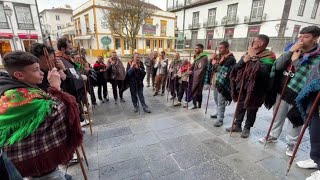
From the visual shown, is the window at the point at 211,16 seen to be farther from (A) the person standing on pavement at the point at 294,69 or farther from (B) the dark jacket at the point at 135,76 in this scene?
(A) the person standing on pavement at the point at 294,69

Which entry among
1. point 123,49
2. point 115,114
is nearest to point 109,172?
point 115,114

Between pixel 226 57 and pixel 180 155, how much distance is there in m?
2.24

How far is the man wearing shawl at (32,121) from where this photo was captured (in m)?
1.30

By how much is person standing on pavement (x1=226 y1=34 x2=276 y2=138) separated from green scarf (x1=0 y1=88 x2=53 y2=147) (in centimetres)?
307

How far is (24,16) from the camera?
52.0ft

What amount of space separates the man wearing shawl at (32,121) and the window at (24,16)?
755 inches

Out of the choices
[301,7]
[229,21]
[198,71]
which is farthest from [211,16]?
[198,71]

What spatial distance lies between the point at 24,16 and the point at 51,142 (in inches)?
787

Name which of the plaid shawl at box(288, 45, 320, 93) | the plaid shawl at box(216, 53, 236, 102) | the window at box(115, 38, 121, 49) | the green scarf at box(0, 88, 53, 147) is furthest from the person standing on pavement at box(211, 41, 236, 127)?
the window at box(115, 38, 121, 49)

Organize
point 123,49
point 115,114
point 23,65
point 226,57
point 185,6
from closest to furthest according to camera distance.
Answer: point 23,65, point 226,57, point 115,114, point 123,49, point 185,6

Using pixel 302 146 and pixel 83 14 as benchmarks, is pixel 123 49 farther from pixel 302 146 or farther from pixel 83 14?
pixel 302 146

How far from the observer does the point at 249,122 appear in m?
3.37

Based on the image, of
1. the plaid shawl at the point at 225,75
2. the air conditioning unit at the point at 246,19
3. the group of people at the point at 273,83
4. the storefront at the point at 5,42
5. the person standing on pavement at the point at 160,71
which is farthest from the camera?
the air conditioning unit at the point at 246,19

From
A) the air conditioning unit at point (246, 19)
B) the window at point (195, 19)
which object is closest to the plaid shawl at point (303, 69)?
the air conditioning unit at point (246, 19)
